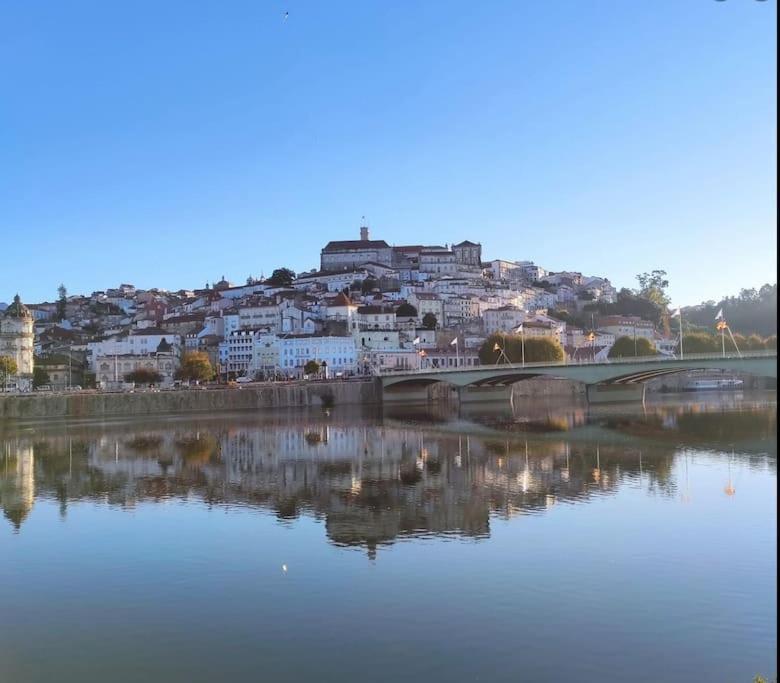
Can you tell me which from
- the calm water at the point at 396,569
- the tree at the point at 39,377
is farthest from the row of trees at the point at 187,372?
the calm water at the point at 396,569

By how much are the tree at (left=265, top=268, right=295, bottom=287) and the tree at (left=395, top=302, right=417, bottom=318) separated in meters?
25.6

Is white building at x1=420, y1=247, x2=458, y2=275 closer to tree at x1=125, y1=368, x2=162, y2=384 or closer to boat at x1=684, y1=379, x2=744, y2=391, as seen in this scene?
boat at x1=684, y1=379, x2=744, y2=391

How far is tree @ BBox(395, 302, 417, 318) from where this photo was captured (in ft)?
336

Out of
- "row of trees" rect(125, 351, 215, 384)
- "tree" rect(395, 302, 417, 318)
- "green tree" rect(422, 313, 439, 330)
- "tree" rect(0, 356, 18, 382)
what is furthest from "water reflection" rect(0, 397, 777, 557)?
"tree" rect(395, 302, 417, 318)

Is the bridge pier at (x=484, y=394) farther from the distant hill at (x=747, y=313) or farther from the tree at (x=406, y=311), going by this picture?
the distant hill at (x=747, y=313)

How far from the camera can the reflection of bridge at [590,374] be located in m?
42.4

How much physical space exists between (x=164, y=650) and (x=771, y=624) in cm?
775

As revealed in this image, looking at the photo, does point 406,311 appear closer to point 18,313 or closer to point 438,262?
point 438,262

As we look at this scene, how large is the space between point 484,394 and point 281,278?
6005cm

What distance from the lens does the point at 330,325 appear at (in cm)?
9512

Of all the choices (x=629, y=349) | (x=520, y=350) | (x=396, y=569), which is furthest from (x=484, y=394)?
(x=396, y=569)

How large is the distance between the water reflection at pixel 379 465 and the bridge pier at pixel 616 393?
546 inches

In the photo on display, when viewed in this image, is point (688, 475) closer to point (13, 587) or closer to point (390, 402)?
point (13, 587)

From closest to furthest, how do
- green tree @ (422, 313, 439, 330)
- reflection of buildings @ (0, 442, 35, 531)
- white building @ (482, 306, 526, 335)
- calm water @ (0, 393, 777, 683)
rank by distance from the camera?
calm water @ (0, 393, 777, 683)
reflection of buildings @ (0, 442, 35, 531)
green tree @ (422, 313, 439, 330)
white building @ (482, 306, 526, 335)
